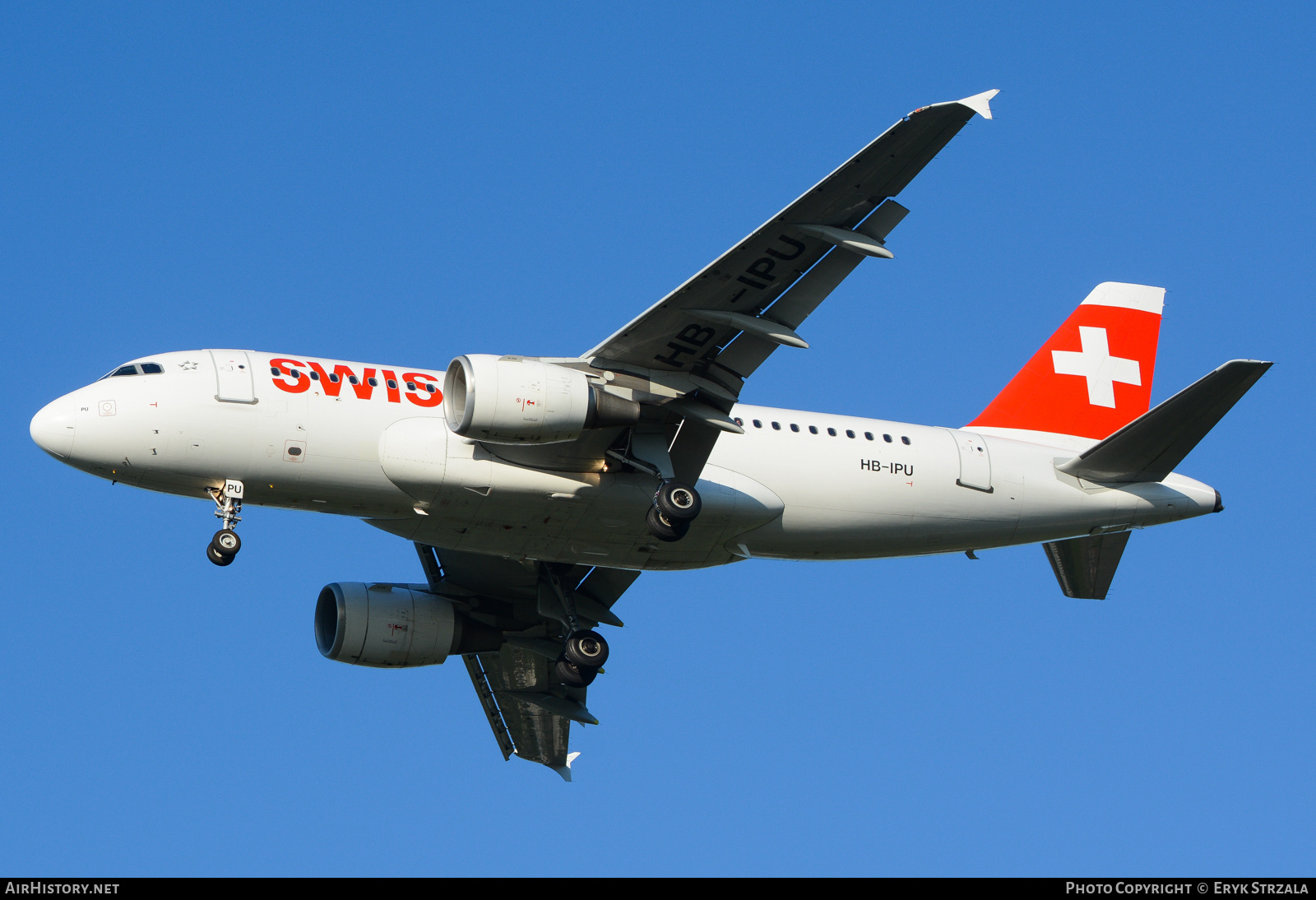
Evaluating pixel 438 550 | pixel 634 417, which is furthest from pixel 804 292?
pixel 438 550

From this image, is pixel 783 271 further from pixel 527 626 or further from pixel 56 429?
pixel 56 429

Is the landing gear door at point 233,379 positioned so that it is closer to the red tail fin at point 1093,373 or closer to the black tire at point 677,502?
the black tire at point 677,502

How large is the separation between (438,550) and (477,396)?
9809 mm

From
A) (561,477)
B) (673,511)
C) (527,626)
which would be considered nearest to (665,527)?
(673,511)

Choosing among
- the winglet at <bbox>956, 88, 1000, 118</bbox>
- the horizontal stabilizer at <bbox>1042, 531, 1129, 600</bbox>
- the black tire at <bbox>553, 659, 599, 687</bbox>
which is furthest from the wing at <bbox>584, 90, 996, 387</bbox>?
the horizontal stabilizer at <bbox>1042, 531, 1129, 600</bbox>

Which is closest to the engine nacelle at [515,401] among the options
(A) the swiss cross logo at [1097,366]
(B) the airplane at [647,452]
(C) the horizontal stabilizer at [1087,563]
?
(B) the airplane at [647,452]

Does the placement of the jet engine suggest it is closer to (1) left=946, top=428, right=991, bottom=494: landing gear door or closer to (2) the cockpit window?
(2) the cockpit window

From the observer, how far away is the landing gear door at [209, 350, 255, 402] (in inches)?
1059

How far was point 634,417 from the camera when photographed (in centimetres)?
2766

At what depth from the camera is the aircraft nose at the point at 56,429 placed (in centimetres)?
2652

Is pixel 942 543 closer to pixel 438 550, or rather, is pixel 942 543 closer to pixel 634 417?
pixel 634 417

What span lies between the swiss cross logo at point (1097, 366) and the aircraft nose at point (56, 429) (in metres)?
21.1

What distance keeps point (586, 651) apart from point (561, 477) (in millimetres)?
4981

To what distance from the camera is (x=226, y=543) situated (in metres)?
26.6
